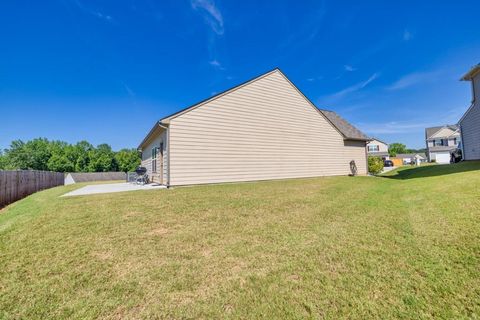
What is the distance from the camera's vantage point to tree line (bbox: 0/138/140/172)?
4712 cm

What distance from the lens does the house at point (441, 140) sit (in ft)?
120

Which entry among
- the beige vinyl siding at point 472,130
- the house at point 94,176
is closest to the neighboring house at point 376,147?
the beige vinyl siding at point 472,130

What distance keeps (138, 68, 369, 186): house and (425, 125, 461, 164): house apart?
3647 cm

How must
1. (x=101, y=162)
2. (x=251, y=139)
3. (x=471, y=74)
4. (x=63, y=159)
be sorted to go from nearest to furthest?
1. (x=251, y=139)
2. (x=471, y=74)
3. (x=63, y=159)
4. (x=101, y=162)

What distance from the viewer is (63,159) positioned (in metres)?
46.6

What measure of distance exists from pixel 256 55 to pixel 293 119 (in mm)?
6602

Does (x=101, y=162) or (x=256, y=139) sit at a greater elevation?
(x=101, y=162)

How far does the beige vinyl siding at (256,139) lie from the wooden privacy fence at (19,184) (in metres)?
8.54

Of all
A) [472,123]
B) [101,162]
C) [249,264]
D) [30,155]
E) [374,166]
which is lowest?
[249,264]

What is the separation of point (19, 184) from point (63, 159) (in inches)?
1808

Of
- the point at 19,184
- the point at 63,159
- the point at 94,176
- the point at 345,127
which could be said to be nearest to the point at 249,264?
the point at 19,184

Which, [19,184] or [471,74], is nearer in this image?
[19,184]

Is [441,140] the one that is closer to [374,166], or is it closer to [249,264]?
[374,166]

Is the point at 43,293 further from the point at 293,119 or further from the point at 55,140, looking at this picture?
the point at 55,140
